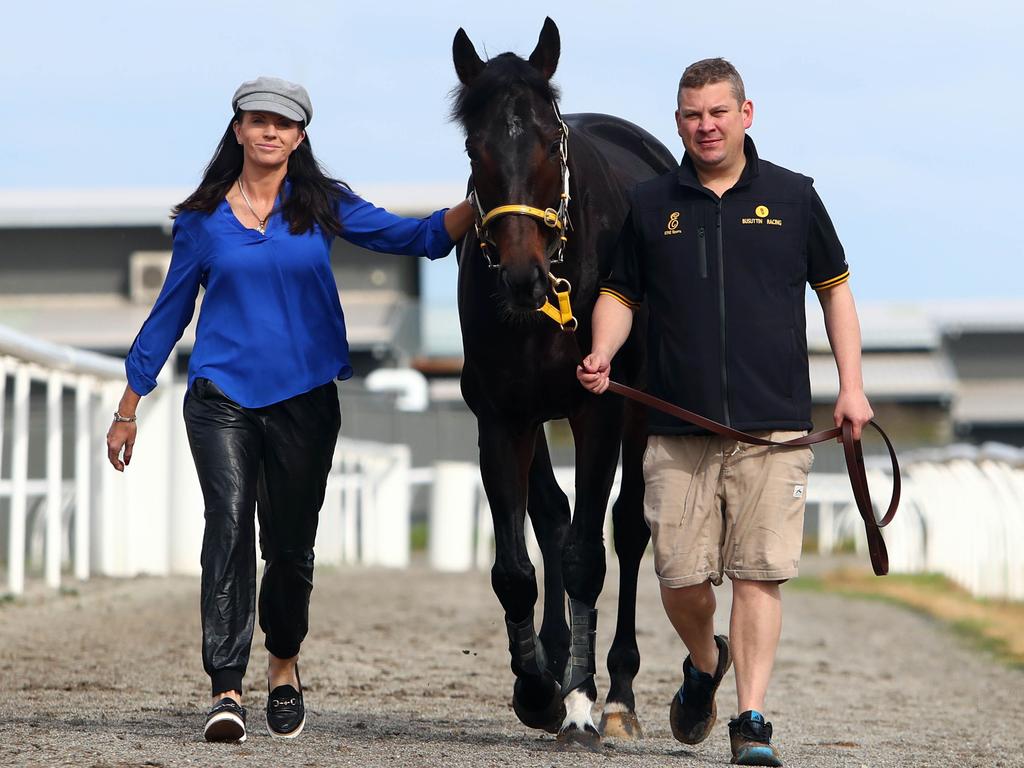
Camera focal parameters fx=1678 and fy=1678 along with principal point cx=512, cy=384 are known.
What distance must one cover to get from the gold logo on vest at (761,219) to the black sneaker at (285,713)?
76.3 inches

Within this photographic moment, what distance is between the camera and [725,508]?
4.93 meters

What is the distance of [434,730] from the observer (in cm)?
542

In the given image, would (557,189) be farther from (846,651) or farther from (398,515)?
(398,515)

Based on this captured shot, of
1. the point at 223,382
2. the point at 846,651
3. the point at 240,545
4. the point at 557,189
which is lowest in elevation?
the point at 846,651

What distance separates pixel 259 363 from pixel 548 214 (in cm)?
96

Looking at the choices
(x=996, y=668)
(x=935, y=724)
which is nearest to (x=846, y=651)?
(x=996, y=668)

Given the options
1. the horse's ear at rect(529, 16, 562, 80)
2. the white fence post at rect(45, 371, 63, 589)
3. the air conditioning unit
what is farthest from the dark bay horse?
the air conditioning unit

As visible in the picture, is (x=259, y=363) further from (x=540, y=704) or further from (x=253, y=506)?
(x=540, y=704)

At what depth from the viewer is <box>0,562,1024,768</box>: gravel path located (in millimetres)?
4719

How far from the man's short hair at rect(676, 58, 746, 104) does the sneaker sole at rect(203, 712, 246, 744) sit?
7.16 ft

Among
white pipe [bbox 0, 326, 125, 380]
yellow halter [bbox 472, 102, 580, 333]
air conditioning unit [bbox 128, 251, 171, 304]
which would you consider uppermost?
air conditioning unit [bbox 128, 251, 171, 304]

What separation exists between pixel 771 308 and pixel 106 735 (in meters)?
2.23

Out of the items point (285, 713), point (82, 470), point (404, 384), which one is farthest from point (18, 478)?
point (404, 384)

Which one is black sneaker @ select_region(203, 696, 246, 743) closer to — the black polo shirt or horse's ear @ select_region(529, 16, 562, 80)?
the black polo shirt
